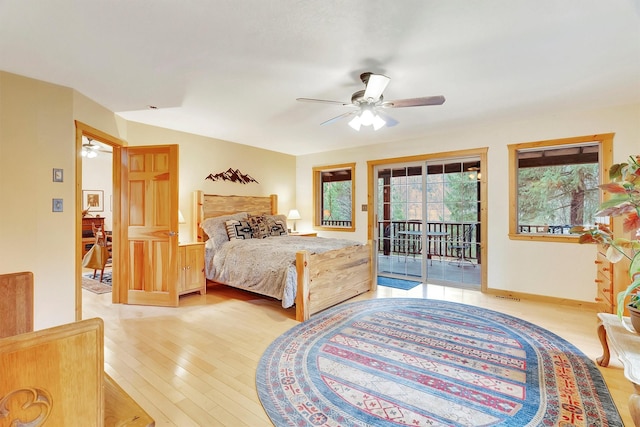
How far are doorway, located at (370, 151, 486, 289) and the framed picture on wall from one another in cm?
666

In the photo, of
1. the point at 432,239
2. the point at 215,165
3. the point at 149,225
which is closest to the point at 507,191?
the point at 432,239

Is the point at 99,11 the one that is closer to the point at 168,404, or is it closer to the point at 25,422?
the point at 25,422

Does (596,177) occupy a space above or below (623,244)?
above

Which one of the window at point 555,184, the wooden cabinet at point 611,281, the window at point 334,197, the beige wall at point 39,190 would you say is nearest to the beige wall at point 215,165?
the window at point 334,197

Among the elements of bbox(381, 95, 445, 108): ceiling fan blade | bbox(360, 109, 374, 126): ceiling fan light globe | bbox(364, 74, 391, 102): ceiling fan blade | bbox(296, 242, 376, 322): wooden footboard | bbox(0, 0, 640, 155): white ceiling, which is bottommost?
bbox(296, 242, 376, 322): wooden footboard

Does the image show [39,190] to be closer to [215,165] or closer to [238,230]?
[238,230]

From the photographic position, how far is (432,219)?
498 centimetres

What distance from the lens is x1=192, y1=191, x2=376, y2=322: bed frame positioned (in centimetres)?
326

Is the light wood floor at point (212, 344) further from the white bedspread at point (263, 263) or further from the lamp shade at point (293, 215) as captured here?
the lamp shade at point (293, 215)

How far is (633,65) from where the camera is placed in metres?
2.51

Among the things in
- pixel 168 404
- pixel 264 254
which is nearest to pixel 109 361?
pixel 168 404

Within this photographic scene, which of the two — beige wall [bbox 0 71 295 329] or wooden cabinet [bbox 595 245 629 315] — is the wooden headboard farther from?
wooden cabinet [bbox 595 245 629 315]

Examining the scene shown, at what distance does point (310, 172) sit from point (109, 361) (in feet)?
15.5

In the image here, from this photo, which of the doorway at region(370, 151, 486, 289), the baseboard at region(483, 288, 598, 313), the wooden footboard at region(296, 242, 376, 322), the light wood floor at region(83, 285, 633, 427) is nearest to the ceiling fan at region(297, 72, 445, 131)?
the wooden footboard at region(296, 242, 376, 322)
